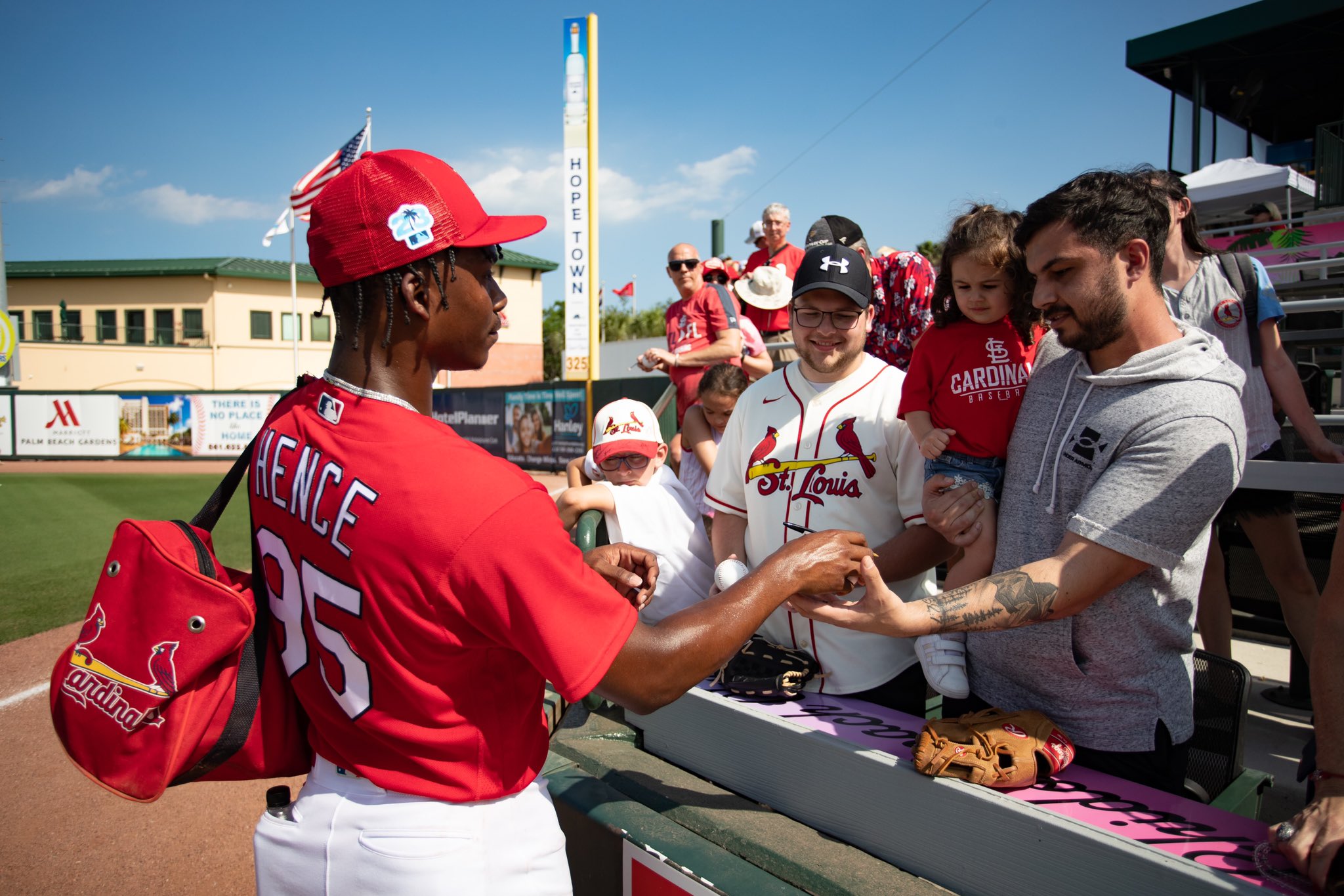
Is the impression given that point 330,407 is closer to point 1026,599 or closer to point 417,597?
point 417,597

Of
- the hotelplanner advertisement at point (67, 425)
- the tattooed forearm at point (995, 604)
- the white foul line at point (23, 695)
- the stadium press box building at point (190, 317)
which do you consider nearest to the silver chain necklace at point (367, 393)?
the tattooed forearm at point (995, 604)

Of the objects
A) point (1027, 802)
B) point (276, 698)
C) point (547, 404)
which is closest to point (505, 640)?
point (276, 698)

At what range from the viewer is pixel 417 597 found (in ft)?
4.04

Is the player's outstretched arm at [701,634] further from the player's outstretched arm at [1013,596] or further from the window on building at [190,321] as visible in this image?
the window on building at [190,321]

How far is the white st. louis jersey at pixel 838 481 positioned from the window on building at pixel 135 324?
40.1 meters

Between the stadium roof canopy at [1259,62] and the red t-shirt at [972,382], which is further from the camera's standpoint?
the stadium roof canopy at [1259,62]

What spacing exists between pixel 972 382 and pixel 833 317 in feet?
1.56

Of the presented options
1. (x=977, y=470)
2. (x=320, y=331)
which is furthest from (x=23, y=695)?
(x=320, y=331)

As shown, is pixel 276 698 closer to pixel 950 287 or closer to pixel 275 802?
pixel 275 802

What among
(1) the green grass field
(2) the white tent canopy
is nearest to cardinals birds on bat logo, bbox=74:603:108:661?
(1) the green grass field

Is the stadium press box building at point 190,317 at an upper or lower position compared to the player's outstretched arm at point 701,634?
upper

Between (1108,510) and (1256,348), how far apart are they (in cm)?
237

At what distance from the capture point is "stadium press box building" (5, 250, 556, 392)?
111ft

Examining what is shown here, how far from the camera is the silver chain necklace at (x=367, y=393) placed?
4.65 feet
